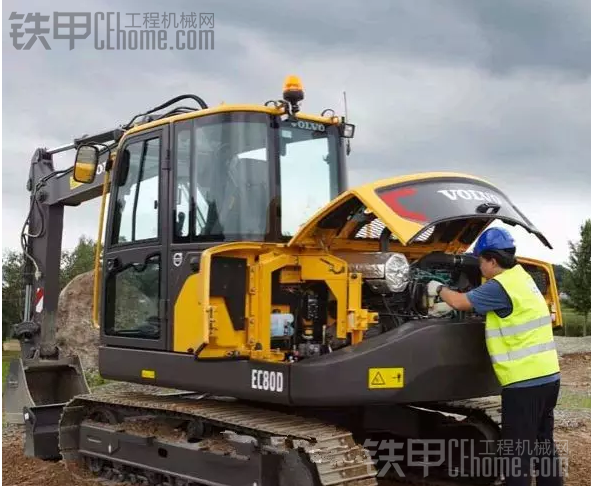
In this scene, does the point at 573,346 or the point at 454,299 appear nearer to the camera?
the point at 454,299

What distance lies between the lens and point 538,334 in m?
5.48

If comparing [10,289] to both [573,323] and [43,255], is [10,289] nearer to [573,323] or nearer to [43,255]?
[43,255]

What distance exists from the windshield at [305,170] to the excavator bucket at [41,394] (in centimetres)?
340

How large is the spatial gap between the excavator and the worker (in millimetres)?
173

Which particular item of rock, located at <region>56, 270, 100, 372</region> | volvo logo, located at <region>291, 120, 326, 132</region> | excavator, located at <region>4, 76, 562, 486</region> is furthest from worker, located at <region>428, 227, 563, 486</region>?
rock, located at <region>56, 270, 100, 372</region>

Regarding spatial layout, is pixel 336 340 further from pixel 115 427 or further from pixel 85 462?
pixel 85 462

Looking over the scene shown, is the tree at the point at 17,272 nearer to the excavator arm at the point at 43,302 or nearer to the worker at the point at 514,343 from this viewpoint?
the excavator arm at the point at 43,302

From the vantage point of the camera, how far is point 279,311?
5.93 meters

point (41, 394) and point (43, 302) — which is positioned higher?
point (43, 302)

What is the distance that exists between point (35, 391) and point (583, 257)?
3498 centimetres

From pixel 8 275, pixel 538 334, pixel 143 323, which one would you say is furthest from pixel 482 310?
pixel 8 275

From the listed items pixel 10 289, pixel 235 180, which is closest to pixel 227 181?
pixel 235 180

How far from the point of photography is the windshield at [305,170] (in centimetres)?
626

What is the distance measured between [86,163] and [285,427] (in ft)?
10.5
